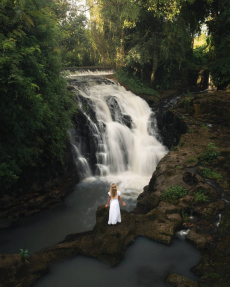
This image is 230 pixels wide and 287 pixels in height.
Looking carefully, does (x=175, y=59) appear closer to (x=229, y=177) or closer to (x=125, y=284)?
(x=229, y=177)

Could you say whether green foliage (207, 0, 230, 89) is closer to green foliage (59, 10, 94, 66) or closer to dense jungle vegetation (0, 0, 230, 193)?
dense jungle vegetation (0, 0, 230, 193)

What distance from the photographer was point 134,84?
22.2 meters

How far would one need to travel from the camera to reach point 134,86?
72.0 feet

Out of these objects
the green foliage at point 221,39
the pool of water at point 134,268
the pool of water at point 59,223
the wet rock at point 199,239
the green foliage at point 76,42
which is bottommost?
the pool of water at point 59,223

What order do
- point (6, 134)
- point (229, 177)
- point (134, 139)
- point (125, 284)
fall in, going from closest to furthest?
point (125, 284)
point (6, 134)
point (229, 177)
point (134, 139)

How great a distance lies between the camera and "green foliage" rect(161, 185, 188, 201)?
325 inches

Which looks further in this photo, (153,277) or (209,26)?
(209,26)

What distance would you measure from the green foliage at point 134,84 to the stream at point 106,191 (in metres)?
1.53

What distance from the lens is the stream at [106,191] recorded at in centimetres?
552

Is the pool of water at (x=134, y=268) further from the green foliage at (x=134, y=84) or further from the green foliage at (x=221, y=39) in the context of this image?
the green foliage at (x=134, y=84)

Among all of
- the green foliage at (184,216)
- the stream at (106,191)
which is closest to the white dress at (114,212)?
the stream at (106,191)

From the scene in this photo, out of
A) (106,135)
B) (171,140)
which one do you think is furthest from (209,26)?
(106,135)

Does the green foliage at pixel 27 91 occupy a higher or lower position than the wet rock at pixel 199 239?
higher

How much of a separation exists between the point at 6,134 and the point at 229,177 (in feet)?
29.8
